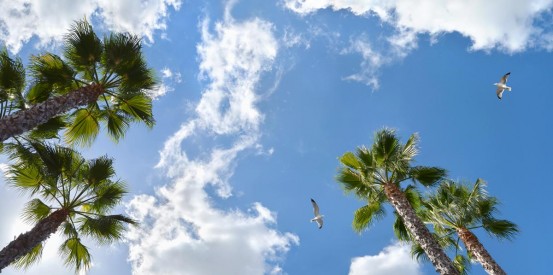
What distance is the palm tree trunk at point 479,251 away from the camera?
9781 mm

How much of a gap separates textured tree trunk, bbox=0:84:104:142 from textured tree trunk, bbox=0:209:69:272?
2214 mm

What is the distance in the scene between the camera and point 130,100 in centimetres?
1114

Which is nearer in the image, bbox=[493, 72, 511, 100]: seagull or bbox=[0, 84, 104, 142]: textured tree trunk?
bbox=[0, 84, 104, 142]: textured tree trunk

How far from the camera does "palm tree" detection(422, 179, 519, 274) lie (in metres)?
11.2

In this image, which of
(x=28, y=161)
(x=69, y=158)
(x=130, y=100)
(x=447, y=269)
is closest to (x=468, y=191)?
(x=447, y=269)

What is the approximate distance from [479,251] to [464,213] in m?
1.30

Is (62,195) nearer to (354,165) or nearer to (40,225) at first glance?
(40,225)

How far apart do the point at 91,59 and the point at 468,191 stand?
11766 millimetres

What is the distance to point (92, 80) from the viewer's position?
1077 cm

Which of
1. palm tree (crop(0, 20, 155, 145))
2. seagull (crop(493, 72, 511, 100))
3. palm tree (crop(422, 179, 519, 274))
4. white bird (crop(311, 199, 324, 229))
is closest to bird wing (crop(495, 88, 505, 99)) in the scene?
seagull (crop(493, 72, 511, 100))

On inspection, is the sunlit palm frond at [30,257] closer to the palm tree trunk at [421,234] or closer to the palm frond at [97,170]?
the palm frond at [97,170]

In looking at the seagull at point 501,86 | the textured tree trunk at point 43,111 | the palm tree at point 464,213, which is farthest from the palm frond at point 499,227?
A: the textured tree trunk at point 43,111

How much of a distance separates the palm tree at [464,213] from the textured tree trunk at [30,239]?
33.3ft

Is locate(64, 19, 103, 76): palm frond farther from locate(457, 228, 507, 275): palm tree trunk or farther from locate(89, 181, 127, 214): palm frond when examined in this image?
locate(457, 228, 507, 275): palm tree trunk
